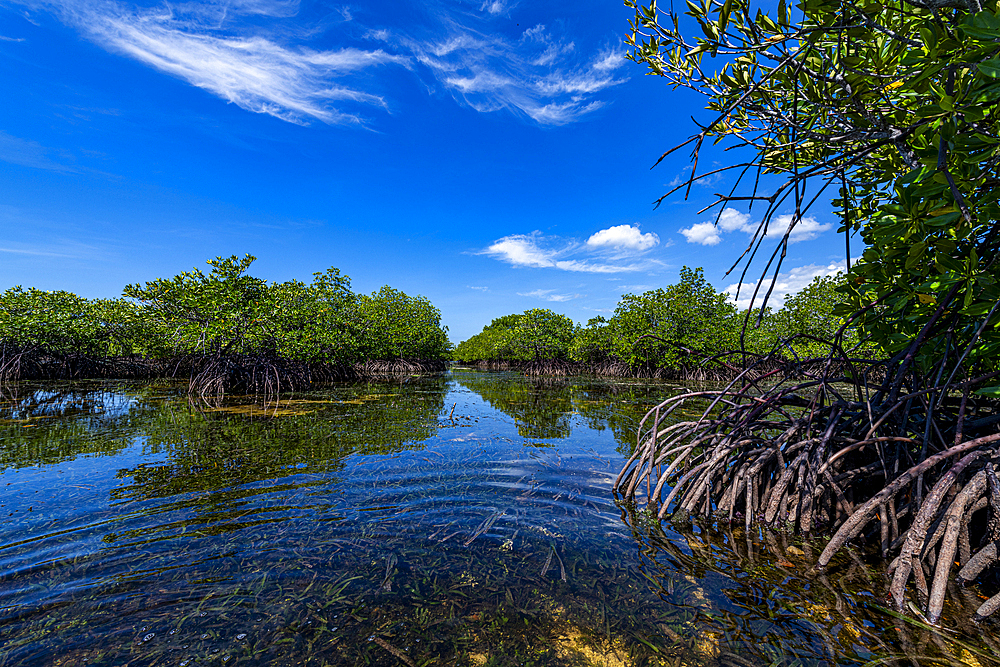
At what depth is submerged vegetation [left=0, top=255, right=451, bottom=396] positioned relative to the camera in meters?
13.8

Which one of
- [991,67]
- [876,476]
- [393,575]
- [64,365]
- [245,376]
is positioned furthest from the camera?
[64,365]

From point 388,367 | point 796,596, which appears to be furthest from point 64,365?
point 796,596

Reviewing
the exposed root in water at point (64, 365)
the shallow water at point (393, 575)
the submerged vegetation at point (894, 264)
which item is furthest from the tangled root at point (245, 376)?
the submerged vegetation at point (894, 264)

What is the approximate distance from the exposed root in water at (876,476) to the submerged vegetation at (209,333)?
1282 centimetres

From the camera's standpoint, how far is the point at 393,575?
277 centimetres

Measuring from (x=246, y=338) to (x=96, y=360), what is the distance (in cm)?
1679

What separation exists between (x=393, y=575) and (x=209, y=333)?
46.5ft

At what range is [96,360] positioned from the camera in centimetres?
2242

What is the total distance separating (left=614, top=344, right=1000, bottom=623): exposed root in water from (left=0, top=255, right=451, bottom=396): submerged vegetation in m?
12.8

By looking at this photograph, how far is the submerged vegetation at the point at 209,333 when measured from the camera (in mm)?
13828

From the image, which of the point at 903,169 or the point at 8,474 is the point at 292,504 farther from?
the point at 903,169

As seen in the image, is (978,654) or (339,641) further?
(339,641)

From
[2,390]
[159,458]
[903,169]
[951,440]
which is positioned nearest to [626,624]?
[951,440]

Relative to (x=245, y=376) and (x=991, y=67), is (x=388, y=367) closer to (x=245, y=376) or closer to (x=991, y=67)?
(x=245, y=376)
